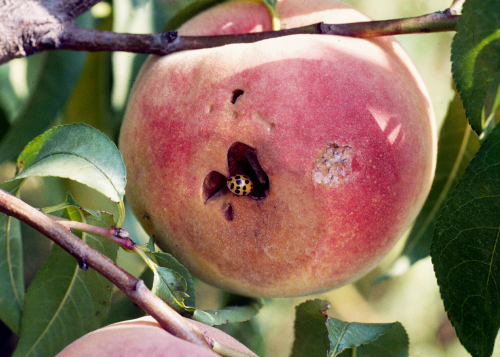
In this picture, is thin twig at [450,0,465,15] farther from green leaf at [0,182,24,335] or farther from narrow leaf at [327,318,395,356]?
green leaf at [0,182,24,335]

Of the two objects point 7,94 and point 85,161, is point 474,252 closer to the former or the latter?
point 85,161

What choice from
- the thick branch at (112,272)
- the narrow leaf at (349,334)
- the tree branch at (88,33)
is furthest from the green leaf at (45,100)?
the narrow leaf at (349,334)

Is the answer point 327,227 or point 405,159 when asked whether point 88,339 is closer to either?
point 327,227

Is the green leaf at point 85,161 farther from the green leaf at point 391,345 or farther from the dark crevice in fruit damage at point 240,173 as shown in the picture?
the green leaf at point 391,345

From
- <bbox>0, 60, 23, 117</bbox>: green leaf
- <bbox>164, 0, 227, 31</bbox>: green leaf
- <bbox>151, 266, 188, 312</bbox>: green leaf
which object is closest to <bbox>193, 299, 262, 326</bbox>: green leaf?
<bbox>151, 266, 188, 312</bbox>: green leaf

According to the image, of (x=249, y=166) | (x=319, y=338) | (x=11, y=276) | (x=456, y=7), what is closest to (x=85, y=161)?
(x=249, y=166)

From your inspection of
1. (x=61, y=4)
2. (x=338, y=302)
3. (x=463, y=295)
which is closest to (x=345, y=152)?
(x=463, y=295)
